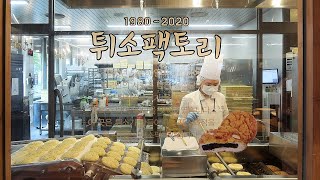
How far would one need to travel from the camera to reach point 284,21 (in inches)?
182

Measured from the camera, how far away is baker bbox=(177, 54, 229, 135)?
309 centimetres

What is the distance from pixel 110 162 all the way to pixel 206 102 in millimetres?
1427

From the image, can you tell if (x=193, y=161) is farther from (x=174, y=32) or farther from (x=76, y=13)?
(x=76, y=13)

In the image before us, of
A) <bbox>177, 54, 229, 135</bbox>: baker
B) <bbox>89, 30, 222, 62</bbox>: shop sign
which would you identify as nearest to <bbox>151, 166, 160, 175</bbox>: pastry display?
<bbox>177, 54, 229, 135</bbox>: baker

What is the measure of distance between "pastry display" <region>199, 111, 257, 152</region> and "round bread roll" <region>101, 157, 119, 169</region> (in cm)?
71

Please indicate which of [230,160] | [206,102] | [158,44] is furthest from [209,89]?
[230,160]

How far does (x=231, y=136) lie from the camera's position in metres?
2.64

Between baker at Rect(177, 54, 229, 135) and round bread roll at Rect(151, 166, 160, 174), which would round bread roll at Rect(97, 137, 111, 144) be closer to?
round bread roll at Rect(151, 166, 160, 174)

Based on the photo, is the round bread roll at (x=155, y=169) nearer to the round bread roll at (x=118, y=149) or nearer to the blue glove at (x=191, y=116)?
the round bread roll at (x=118, y=149)

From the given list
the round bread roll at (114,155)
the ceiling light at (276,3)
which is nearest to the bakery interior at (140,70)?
the ceiling light at (276,3)

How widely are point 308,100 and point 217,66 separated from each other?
211cm

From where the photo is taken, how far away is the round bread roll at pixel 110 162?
2.17 metres

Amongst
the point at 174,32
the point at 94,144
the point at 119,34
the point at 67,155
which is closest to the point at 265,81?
the point at 174,32

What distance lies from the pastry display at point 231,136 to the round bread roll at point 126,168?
2.07ft
